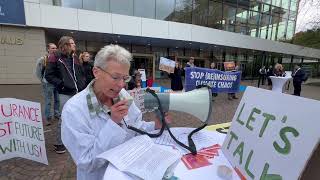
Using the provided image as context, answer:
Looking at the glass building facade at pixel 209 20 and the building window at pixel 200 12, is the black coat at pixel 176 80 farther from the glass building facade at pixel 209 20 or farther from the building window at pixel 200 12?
the building window at pixel 200 12

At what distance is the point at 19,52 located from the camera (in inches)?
500

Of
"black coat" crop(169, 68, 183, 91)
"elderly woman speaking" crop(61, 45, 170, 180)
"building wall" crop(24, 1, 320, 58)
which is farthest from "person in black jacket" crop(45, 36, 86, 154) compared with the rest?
"building wall" crop(24, 1, 320, 58)

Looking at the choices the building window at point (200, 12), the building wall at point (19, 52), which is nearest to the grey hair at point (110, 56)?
the building wall at point (19, 52)

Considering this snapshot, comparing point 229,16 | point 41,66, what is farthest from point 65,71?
point 229,16

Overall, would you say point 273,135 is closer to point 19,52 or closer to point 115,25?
point 115,25

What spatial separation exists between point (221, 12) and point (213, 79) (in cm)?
1514

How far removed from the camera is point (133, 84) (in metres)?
6.37

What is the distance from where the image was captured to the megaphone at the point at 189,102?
5.10 feet

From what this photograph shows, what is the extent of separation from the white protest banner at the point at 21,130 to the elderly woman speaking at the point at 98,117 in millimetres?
2029

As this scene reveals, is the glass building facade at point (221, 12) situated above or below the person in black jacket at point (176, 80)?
above

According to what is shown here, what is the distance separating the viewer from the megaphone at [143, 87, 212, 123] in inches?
61.2

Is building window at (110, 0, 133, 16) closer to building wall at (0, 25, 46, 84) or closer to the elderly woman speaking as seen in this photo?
building wall at (0, 25, 46, 84)

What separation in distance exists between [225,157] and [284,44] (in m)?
28.2

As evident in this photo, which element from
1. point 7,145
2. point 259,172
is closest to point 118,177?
point 259,172
